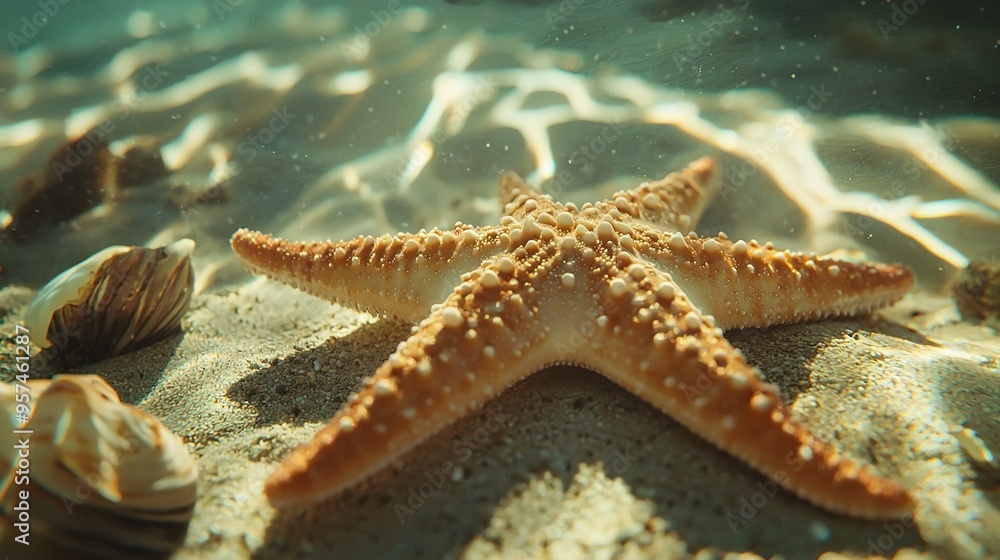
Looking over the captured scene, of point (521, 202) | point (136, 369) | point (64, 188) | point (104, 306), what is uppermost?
point (521, 202)

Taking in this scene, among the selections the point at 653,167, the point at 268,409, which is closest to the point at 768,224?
the point at 653,167

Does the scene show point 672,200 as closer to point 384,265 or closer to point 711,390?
point 711,390

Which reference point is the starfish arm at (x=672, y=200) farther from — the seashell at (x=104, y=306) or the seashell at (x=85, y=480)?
the seashell at (x=104, y=306)

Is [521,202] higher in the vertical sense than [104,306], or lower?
higher

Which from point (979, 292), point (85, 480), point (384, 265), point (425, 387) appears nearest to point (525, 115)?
point (384, 265)

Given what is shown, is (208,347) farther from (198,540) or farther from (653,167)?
(653,167)

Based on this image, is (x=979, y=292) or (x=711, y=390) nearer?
(x=711, y=390)

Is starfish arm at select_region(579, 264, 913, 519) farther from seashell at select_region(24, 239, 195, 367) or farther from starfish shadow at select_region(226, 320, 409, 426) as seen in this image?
seashell at select_region(24, 239, 195, 367)

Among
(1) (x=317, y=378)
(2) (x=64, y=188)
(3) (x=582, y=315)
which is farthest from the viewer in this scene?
(2) (x=64, y=188)
